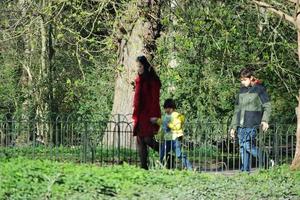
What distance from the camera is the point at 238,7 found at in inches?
638

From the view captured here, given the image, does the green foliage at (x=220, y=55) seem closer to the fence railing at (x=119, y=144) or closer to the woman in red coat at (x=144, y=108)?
the fence railing at (x=119, y=144)

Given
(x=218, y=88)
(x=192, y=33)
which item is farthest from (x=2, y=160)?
(x=218, y=88)

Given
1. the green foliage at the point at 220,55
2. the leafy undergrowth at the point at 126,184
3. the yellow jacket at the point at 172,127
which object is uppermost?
the green foliage at the point at 220,55

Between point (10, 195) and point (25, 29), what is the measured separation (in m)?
9.67

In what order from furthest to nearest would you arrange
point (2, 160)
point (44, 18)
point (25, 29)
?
point (44, 18)
point (25, 29)
point (2, 160)

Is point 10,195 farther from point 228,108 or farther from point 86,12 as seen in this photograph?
point 228,108

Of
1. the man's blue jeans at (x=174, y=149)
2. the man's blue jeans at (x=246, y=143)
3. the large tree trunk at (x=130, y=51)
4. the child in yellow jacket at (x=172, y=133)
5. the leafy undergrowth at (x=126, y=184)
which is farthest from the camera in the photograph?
the large tree trunk at (x=130, y=51)

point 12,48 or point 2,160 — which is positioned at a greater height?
point 12,48

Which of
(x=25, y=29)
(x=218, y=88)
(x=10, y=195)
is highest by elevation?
(x=25, y=29)

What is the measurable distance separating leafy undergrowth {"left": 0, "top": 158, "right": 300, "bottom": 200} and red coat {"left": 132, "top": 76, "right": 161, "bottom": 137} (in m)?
2.31

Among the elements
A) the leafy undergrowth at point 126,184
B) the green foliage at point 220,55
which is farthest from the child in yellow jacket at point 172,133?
the leafy undergrowth at point 126,184

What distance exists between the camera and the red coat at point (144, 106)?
1228 cm

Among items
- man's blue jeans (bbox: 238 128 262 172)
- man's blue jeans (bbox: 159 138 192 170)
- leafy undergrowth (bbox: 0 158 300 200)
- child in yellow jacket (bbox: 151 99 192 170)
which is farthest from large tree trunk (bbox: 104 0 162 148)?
leafy undergrowth (bbox: 0 158 300 200)

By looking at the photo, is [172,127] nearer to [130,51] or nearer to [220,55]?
[220,55]
